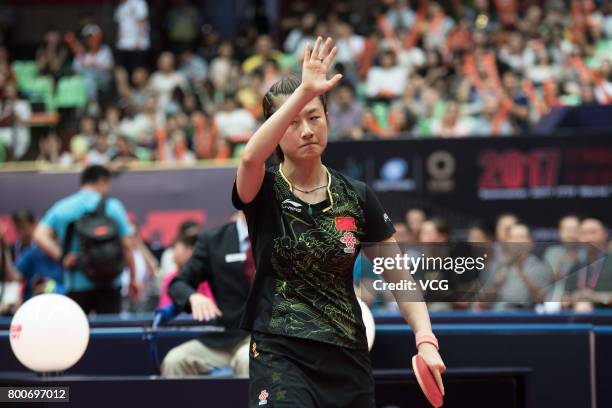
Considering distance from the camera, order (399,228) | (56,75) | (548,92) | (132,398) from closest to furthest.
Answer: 1. (132,398)
2. (399,228)
3. (548,92)
4. (56,75)

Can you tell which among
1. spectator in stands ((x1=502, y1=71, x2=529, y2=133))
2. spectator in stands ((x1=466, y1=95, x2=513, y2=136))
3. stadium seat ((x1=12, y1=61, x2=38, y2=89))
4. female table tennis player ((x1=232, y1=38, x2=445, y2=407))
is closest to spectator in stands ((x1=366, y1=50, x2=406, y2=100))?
spectator in stands ((x1=502, y1=71, x2=529, y2=133))

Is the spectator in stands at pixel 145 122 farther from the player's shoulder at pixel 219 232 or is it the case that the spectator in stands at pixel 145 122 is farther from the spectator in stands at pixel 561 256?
the spectator in stands at pixel 561 256

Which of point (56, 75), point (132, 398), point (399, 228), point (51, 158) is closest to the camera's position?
point (132, 398)

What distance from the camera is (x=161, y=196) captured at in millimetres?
12055

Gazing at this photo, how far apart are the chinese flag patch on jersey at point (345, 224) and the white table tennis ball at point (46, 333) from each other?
2025 millimetres

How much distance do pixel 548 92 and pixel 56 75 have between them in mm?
8634

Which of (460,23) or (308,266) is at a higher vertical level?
(460,23)

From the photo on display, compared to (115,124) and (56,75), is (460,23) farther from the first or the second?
(56,75)

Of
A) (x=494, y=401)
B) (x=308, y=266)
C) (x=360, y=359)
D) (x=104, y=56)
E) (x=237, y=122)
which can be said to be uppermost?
(x=104, y=56)

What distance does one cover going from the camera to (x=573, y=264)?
15.9 ft

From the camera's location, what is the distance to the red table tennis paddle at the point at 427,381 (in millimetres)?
3783

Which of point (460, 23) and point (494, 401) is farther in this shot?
point (460, 23)

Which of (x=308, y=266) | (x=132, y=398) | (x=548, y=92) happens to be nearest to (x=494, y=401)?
(x=132, y=398)

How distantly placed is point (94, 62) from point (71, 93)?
42.6 inches
